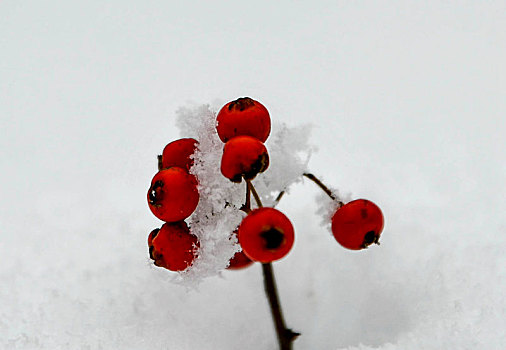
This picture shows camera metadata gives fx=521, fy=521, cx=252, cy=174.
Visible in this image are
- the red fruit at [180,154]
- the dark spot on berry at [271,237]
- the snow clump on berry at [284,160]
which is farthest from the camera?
the snow clump on berry at [284,160]

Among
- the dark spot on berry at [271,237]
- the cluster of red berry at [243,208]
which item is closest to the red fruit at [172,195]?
the cluster of red berry at [243,208]

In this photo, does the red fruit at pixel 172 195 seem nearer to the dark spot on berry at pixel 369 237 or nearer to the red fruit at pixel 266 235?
the red fruit at pixel 266 235

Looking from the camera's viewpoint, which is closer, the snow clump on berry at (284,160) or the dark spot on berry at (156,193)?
the dark spot on berry at (156,193)

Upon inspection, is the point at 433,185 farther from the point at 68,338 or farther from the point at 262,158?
the point at 68,338

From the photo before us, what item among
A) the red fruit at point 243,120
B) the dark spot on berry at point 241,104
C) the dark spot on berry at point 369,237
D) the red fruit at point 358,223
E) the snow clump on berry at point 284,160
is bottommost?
the dark spot on berry at point 369,237

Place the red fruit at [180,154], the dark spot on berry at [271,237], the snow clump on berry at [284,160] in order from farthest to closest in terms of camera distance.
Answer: the snow clump on berry at [284,160], the red fruit at [180,154], the dark spot on berry at [271,237]

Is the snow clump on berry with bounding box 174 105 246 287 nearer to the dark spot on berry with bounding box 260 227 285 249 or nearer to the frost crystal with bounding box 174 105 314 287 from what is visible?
the frost crystal with bounding box 174 105 314 287

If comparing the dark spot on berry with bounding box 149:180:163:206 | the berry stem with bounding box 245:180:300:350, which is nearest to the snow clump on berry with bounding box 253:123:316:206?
the berry stem with bounding box 245:180:300:350
